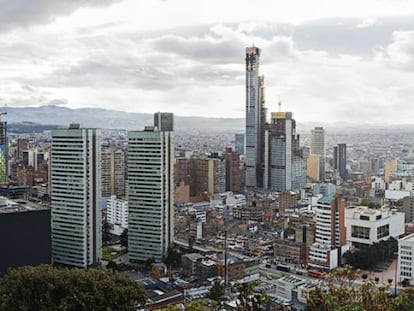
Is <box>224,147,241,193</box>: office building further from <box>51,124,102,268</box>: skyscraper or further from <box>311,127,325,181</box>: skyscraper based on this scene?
<box>51,124,102,268</box>: skyscraper

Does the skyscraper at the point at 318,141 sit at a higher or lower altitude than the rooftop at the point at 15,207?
higher

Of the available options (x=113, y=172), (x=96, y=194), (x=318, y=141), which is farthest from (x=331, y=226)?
(x=318, y=141)

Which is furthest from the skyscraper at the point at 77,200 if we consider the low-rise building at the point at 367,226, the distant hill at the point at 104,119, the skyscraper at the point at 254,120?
the skyscraper at the point at 254,120

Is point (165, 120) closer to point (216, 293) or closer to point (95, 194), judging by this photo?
point (95, 194)

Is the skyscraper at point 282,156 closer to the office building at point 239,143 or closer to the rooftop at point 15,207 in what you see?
the office building at point 239,143

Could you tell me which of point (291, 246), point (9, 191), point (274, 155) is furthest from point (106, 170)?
point (291, 246)

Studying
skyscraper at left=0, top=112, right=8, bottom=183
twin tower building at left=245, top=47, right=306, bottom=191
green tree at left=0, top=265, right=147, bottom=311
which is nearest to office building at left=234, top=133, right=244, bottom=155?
twin tower building at left=245, top=47, right=306, bottom=191
